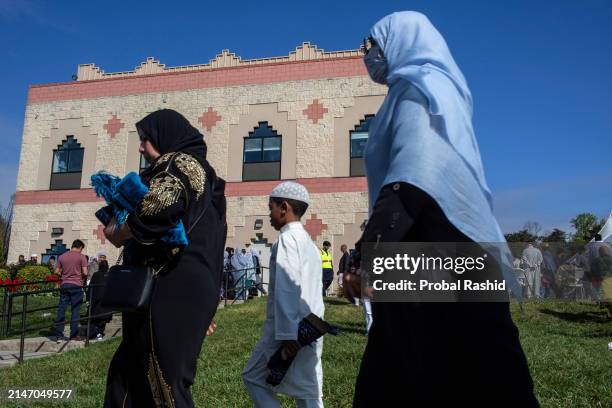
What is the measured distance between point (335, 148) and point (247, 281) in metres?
6.95

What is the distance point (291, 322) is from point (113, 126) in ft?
73.9

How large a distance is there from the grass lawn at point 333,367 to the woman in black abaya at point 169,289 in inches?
87.0

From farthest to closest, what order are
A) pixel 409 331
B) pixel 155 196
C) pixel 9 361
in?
1. pixel 9 361
2. pixel 155 196
3. pixel 409 331

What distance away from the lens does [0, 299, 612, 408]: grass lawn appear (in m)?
4.65

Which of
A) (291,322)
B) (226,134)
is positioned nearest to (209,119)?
(226,134)

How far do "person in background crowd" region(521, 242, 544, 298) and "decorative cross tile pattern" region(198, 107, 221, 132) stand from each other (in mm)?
13687

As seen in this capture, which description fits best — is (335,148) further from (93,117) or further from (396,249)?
(396,249)

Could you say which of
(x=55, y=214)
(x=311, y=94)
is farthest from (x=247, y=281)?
(x=55, y=214)

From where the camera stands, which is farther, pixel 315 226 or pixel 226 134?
pixel 226 134

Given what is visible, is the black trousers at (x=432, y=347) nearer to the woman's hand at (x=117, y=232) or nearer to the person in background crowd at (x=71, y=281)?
the woman's hand at (x=117, y=232)

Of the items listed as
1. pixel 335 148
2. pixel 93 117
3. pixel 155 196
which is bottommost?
pixel 155 196

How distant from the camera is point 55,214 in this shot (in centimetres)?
2373

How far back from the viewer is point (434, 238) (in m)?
1.98

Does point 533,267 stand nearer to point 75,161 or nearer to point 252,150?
point 252,150
